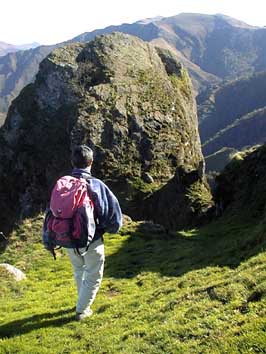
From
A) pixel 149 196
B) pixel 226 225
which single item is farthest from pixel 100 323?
pixel 149 196

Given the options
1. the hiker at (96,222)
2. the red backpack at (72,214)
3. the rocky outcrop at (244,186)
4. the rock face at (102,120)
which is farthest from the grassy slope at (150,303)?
the rock face at (102,120)

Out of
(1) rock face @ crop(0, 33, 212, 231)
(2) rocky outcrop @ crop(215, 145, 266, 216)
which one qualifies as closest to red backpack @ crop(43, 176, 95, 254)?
(2) rocky outcrop @ crop(215, 145, 266, 216)

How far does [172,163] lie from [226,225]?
19936mm

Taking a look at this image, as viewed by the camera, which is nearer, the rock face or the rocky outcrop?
the rocky outcrop

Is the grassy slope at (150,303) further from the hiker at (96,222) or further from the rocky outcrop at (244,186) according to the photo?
the rocky outcrop at (244,186)

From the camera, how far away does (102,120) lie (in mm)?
48594

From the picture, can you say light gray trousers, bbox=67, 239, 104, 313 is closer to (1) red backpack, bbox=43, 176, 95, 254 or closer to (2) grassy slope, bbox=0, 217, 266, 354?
(1) red backpack, bbox=43, 176, 95, 254

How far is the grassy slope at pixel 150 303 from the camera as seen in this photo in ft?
33.8

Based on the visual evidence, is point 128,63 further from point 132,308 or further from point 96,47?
point 132,308

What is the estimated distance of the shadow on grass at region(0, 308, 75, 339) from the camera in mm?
13266

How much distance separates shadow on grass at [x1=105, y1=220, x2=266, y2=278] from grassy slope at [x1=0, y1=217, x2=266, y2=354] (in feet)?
0.18

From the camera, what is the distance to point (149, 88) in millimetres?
53906

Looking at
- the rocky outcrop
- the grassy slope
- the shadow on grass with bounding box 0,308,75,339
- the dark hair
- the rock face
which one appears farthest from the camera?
the rock face

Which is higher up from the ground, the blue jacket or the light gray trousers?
the blue jacket
